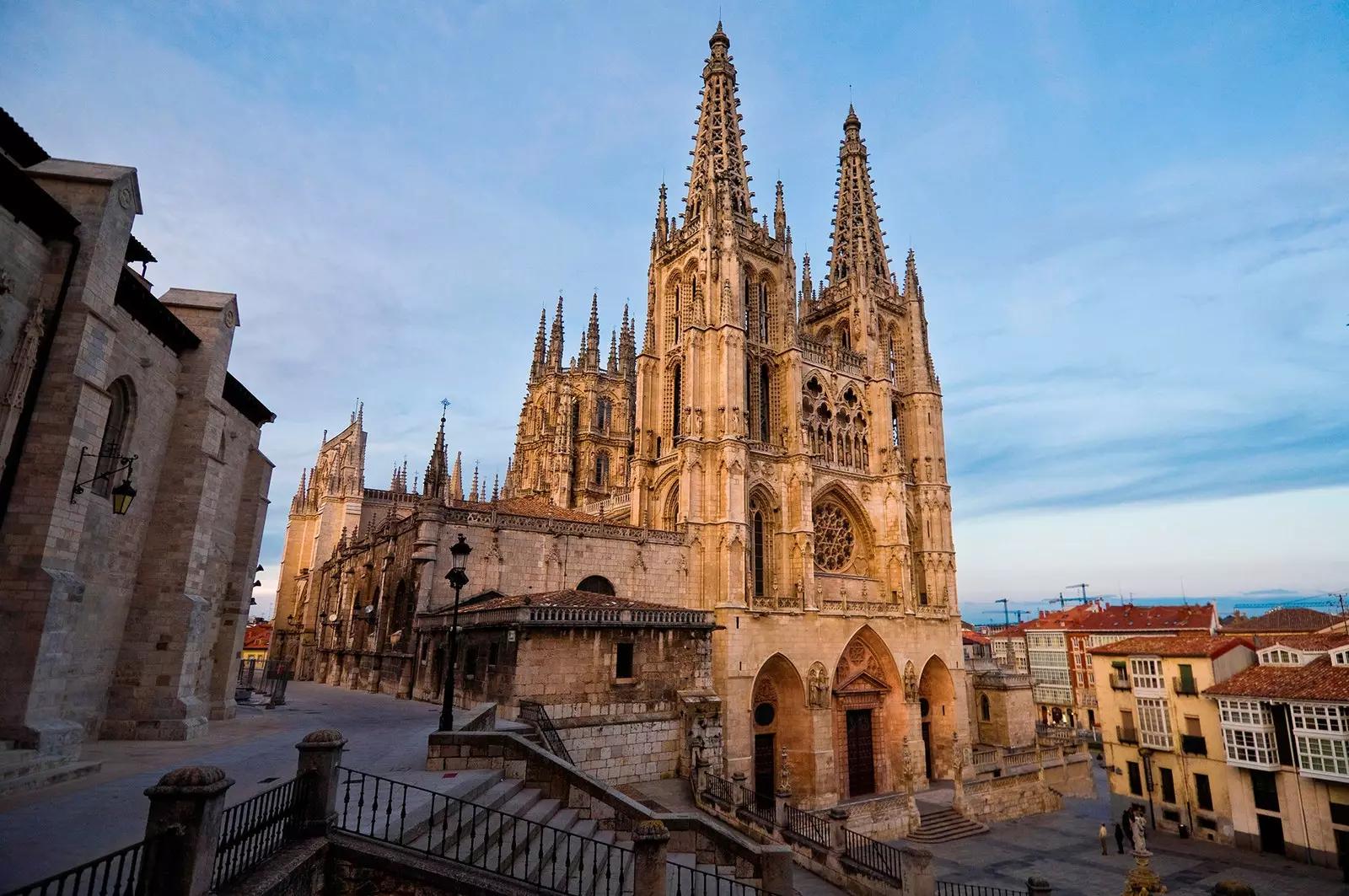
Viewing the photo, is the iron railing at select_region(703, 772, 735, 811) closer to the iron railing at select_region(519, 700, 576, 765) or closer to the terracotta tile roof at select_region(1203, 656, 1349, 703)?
the iron railing at select_region(519, 700, 576, 765)

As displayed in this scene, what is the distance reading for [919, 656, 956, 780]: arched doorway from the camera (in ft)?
Result: 107

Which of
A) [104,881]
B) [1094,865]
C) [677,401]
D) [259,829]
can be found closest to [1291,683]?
[1094,865]

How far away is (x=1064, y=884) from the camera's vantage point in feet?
69.5

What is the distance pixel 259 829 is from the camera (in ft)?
20.3

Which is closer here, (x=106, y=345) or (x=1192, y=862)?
(x=106, y=345)

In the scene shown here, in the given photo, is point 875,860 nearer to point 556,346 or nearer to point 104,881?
point 104,881

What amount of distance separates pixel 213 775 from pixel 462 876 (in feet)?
10.4

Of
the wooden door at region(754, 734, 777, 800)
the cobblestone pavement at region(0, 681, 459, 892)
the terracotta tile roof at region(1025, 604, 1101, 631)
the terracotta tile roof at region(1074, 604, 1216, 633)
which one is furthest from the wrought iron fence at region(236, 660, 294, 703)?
the terracotta tile roof at region(1025, 604, 1101, 631)

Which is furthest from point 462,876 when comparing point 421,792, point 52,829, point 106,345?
point 106,345

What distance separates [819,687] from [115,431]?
2506 centimetres

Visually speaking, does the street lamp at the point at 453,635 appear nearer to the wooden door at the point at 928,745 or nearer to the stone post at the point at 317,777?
the stone post at the point at 317,777

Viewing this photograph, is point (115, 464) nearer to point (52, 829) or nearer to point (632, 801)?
point (52, 829)

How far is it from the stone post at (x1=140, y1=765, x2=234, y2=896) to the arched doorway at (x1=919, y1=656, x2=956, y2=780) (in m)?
32.7

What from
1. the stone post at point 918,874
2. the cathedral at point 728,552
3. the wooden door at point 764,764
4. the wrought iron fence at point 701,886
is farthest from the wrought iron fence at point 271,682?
the stone post at point 918,874
